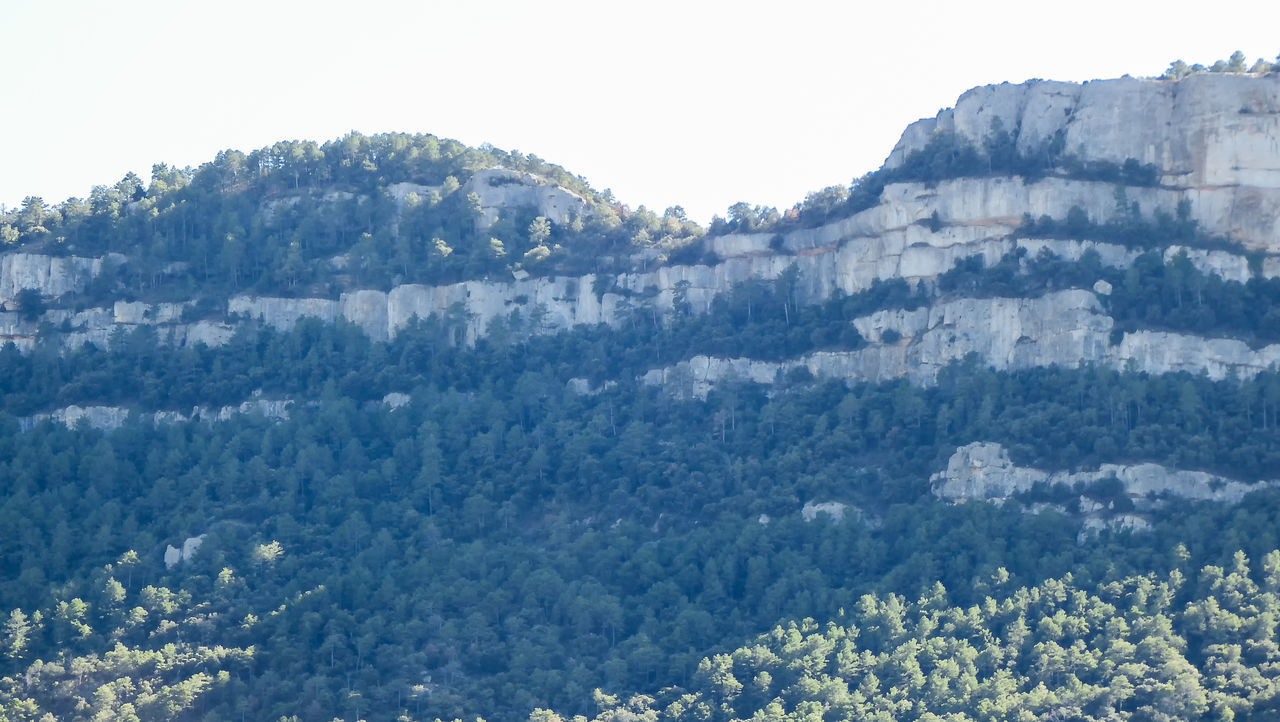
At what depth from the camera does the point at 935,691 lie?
261 ft

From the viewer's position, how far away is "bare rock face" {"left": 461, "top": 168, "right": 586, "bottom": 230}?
11231 centimetres

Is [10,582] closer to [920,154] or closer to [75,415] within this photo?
[75,415]

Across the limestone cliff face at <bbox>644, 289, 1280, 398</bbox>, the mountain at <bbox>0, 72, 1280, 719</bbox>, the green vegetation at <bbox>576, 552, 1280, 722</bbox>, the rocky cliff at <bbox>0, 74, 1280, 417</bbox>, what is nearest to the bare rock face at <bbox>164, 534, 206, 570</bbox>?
the mountain at <bbox>0, 72, 1280, 719</bbox>

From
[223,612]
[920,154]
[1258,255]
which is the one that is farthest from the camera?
[920,154]

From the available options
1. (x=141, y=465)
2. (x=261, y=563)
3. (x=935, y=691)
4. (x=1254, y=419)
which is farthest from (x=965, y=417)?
(x=141, y=465)

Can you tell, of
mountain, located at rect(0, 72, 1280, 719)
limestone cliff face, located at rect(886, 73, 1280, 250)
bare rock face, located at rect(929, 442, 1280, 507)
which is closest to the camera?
mountain, located at rect(0, 72, 1280, 719)

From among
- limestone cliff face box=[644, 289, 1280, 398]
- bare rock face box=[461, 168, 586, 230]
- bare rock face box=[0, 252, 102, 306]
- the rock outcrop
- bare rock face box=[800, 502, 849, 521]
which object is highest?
bare rock face box=[461, 168, 586, 230]

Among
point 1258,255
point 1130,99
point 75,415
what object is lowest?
point 75,415

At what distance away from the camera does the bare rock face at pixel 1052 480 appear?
86.7 metres

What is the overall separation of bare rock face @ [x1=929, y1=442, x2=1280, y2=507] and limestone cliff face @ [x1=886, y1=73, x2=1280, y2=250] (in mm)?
12795

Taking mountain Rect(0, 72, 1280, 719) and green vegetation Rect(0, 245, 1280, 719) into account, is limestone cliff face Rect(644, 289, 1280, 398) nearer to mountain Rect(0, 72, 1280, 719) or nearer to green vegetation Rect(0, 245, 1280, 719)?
mountain Rect(0, 72, 1280, 719)

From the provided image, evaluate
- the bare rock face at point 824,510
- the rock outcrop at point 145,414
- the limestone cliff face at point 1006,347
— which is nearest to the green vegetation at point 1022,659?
the bare rock face at point 824,510

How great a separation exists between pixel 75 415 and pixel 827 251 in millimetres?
31617

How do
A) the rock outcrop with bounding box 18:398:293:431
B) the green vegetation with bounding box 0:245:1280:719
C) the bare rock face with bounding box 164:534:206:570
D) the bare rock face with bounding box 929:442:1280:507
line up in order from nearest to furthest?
the green vegetation with bounding box 0:245:1280:719 < the bare rock face with bounding box 929:442:1280:507 < the bare rock face with bounding box 164:534:206:570 < the rock outcrop with bounding box 18:398:293:431
